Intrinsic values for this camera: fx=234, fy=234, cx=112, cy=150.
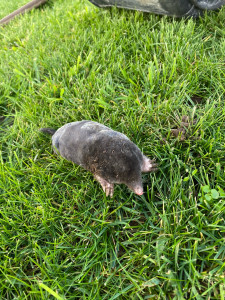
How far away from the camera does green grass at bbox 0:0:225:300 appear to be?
154 centimetres

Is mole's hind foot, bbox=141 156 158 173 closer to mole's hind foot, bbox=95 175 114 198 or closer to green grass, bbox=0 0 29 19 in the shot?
mole's hind foot, bbox=95 175 114 198

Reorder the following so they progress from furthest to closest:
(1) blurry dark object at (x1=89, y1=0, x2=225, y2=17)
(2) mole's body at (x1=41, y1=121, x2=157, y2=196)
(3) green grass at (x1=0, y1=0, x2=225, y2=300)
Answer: (1) blurry dark object at (x1=89, y1=0, x2=225, y2=17) < (2) mole's body at (x1=41, y1=121, x2=157, y2=196) < (3) green grass at (x1=0, y1=0, x2=225, y2=300)

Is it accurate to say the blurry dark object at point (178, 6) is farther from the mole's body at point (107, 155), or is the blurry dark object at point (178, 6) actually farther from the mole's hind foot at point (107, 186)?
the mole's hind foot at point (107, 186)

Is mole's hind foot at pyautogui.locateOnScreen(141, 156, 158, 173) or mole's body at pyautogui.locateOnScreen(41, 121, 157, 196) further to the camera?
mole's hind foot at pyautogui.locateOnScreen(141, 156, 158, 173)

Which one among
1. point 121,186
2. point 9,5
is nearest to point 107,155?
point 121,186

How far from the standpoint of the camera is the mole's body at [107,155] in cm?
167

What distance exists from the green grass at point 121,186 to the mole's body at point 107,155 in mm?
163

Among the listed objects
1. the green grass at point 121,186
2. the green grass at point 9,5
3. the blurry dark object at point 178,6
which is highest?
the green grass at point 9,5

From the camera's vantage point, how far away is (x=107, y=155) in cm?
169

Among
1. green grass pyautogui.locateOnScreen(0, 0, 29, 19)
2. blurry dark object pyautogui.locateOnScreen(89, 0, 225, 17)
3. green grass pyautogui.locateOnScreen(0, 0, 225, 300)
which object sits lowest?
green grass pyautogui.locateOnScreen(0, 0, 225, 300)

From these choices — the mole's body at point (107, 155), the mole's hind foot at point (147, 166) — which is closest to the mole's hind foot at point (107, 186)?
the mole's body at point (107, 155)

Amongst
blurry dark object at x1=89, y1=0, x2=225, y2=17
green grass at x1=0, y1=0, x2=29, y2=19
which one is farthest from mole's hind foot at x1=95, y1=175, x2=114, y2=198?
green grass at x1=0, y1=0, x2=29, y2=19

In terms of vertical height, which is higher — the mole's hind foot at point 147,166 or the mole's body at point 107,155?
the mole's body at point 107,155

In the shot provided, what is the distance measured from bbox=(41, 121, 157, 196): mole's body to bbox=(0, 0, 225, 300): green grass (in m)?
0.16
